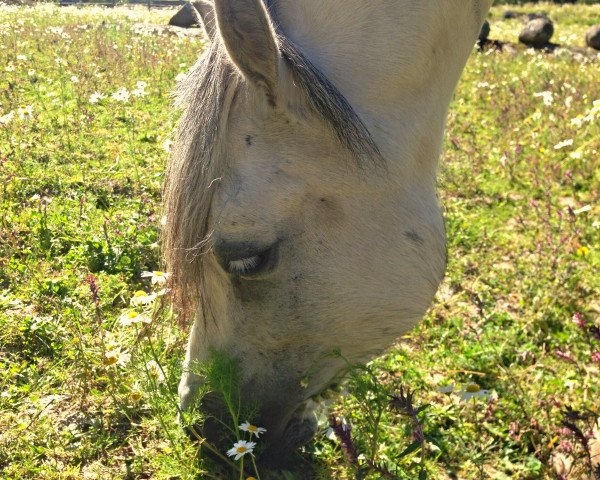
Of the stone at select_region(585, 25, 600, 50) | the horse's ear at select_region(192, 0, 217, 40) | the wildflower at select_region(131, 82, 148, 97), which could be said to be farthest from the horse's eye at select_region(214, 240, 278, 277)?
the stone at select_region(585, 25, 600, 50)

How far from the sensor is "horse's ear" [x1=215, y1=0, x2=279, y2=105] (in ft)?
4.58

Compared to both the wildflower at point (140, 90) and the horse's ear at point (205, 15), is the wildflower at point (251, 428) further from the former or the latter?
the wildflower at point (140, 90)

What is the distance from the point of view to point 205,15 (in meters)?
1.97

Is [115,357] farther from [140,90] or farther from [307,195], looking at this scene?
[140,90]

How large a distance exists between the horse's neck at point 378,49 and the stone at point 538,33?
15.1 metres

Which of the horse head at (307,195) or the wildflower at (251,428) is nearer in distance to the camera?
the horse head at (307,195)

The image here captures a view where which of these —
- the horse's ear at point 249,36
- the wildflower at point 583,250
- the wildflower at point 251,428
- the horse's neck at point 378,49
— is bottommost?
the wildflower at point 251,428

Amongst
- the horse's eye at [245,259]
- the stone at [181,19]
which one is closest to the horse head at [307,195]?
the horse's eye at [245,259]

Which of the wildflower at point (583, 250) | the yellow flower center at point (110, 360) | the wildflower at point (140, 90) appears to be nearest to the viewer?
the yellow flower center at point (110, 360)

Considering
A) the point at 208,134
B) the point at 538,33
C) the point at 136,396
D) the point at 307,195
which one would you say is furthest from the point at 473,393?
the point at 538,33

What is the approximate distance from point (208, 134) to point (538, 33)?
52.3 ft

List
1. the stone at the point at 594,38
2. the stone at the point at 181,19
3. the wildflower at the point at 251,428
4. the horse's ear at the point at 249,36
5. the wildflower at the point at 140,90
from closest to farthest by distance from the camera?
the horse's ear at the point at 249,36 < the wildflower at the point at 251,428 < the wildflower at the point at 140,90 < the stone at the point at 181,19 < the stone at the point at 594,38

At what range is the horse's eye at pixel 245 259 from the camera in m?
1.61

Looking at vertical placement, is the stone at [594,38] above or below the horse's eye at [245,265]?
above
